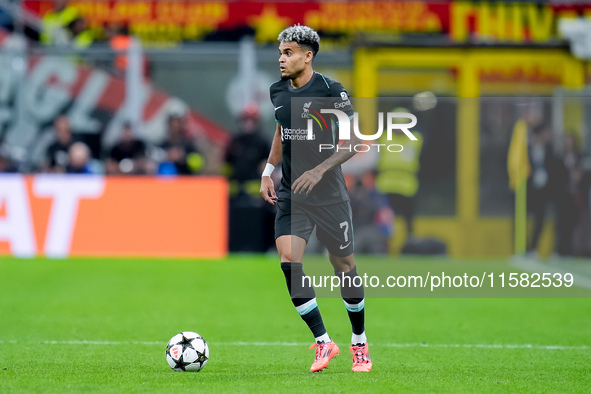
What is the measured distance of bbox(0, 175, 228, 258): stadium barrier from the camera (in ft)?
47.0

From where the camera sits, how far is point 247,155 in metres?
14.8

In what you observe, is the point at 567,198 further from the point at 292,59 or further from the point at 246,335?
the point at 292,59

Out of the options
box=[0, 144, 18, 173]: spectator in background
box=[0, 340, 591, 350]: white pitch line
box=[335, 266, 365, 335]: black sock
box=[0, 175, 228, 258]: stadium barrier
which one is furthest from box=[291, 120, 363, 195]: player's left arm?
box=[0, 144, 18, 173]: spectator in background

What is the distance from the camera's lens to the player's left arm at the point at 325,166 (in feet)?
20.5

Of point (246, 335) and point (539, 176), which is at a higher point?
point (539, 176)

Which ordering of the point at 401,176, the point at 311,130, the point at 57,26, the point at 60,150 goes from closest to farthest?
1. the point at 311,130
2. the point at 60,150
3. the point at 401,176
4. the point at 57,26

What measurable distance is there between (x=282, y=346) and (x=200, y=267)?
243 inches

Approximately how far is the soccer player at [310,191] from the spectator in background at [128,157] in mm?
8498

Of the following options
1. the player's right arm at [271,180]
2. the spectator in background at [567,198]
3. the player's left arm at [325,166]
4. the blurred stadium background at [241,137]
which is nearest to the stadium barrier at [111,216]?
the blurred stadium background at [241,137]

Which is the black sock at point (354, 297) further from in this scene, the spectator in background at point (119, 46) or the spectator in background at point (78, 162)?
the spectator in background at point (119, 46)

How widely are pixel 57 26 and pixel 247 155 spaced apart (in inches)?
189

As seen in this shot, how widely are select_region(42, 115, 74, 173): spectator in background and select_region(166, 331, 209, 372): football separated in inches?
349

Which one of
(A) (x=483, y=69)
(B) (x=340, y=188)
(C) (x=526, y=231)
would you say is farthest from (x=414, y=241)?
(B) (x=340, y=188)

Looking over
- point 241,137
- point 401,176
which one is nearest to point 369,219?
point 401,176
